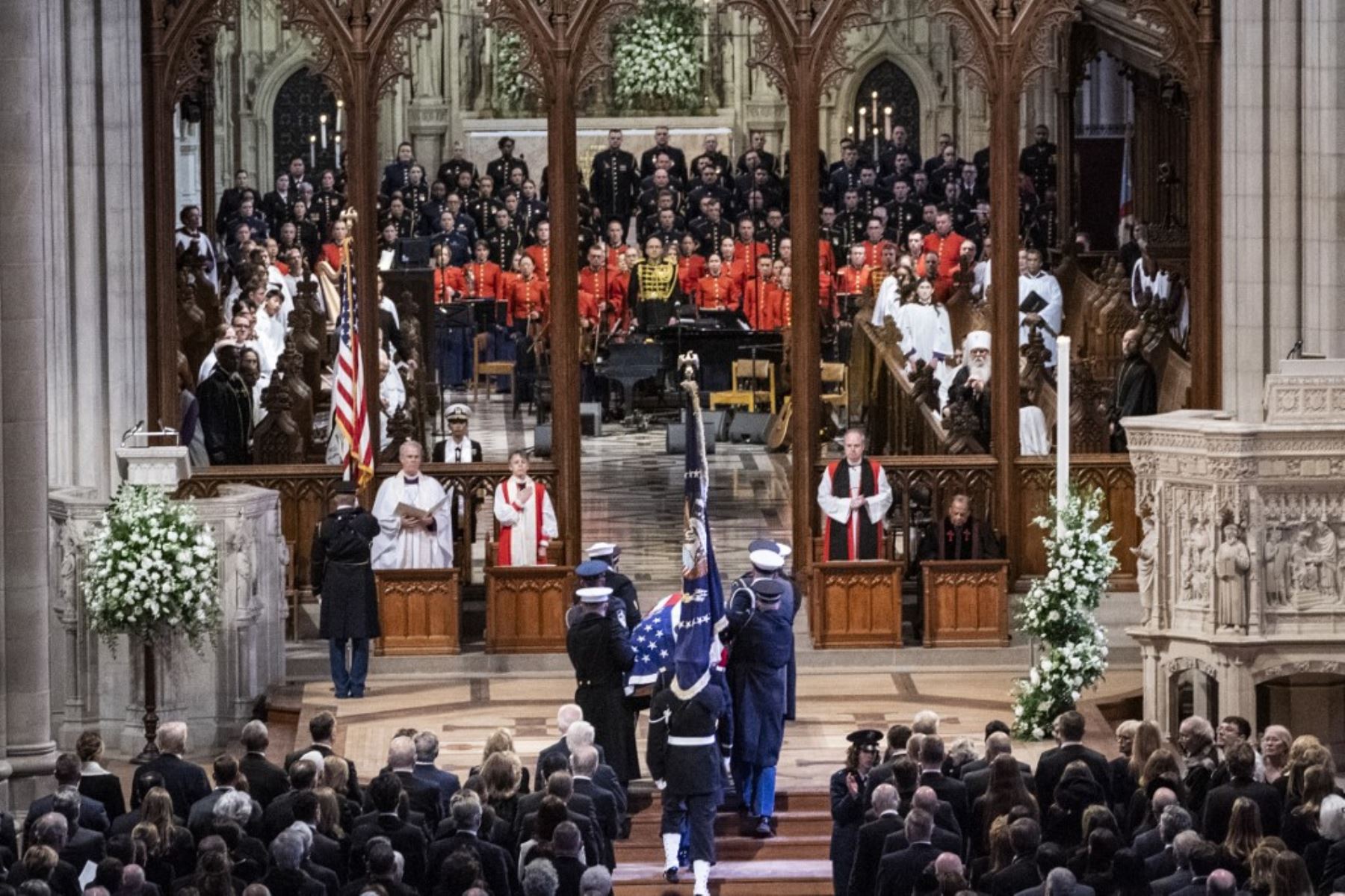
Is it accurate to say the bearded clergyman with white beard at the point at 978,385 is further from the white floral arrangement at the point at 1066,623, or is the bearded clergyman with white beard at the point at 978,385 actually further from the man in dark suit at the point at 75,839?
the man in dark suit at the point at 75,839

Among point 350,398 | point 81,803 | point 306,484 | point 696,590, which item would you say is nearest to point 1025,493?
point 350,398

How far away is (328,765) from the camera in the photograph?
17.0m

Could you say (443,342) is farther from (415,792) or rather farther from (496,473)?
(415,792)

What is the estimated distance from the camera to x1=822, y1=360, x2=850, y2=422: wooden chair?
102 feet

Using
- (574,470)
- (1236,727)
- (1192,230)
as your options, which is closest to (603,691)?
(1236,727)

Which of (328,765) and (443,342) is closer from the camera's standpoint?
(328,765)

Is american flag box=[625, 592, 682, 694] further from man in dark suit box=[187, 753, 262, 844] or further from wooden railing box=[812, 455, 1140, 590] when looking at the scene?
wooden railing box=[812, 455, 1140, 590]

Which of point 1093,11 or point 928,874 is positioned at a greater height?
point 1093,11

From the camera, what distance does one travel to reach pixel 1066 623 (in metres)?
21.3

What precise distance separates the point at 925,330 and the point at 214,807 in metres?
13.1

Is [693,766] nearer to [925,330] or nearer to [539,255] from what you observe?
[925,330]

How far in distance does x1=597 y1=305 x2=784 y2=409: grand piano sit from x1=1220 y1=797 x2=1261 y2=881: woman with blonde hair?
15.7m

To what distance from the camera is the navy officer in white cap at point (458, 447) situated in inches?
993

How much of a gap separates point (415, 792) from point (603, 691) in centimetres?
275
